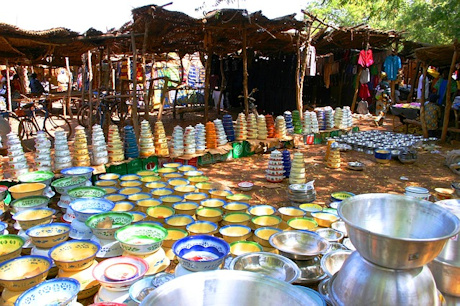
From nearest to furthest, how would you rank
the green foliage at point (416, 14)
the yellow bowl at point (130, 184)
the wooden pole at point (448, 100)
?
the yellow bowl at point (130, 184) < the wooden pole at point (448, 100) < the green foliage at point (416, 14)

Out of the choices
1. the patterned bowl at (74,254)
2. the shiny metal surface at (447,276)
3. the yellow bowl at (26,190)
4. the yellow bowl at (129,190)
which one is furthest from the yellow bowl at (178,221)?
the shiny metal surface at (447,276)

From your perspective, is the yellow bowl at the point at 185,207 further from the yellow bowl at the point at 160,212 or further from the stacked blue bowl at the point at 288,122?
the stacked blue bowl at the point at 288,122

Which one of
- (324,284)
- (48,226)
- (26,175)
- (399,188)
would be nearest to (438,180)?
(399,188)

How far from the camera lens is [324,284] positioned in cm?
192

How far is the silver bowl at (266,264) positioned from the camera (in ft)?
6.92

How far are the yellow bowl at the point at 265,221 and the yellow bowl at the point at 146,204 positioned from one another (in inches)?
39.6

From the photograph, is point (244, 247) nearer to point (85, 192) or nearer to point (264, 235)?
point (264, 235)

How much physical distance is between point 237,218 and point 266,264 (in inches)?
40.0

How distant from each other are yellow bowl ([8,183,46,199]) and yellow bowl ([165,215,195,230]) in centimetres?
147

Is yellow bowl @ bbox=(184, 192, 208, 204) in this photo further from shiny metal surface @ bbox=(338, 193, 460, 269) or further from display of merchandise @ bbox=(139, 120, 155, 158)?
shiny metal surface @ bbox=(338, 193, 460, 269)

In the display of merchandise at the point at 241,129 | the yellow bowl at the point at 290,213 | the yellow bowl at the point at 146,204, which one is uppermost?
the display of merchandise at the point at 241,129

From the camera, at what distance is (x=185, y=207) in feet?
11.0

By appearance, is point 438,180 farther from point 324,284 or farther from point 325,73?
point 325,73

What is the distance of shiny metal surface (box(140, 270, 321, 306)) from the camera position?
125 cm
